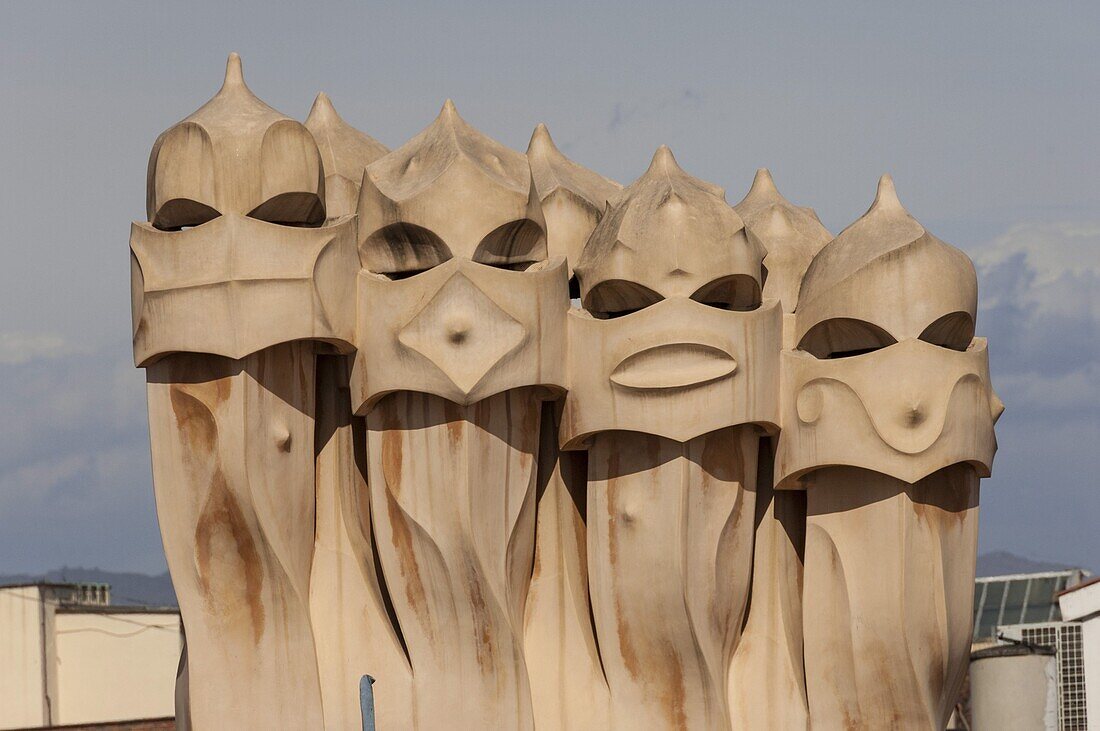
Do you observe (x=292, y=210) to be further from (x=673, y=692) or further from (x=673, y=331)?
(x=673, y=692)

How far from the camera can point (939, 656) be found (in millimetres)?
20766

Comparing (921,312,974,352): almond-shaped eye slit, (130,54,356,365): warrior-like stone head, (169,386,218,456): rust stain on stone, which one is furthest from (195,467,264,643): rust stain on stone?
(921,312,974,352): almond-shaped eye slit

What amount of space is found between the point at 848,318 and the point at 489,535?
→ 4.22 m

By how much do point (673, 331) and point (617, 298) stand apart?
2.83 ft

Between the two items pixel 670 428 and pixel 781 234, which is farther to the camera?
pixel 781 234

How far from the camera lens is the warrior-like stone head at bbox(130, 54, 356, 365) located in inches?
778

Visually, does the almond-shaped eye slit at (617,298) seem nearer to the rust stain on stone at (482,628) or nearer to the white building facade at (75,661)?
the rust stain on stone at (482,628)

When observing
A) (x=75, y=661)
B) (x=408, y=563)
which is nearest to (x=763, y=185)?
(x=408, y=563)

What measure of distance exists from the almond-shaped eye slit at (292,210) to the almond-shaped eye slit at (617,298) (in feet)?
9.53

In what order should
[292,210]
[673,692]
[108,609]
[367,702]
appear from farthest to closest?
[108,609], [673,692], [292,210], [367,702]

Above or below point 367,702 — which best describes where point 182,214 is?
above

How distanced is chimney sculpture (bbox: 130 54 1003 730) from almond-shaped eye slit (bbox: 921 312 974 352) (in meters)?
0.04

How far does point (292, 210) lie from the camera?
2034 cm

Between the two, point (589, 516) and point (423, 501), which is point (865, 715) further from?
point (423, 501)
